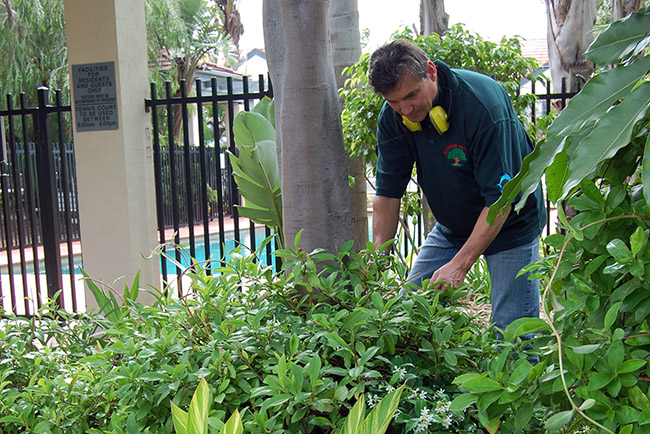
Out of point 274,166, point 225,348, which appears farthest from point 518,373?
point 274,166

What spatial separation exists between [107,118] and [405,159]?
3.04 m

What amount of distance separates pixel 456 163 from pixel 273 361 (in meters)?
1.59

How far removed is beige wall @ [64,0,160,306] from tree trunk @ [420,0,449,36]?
3.15 meters

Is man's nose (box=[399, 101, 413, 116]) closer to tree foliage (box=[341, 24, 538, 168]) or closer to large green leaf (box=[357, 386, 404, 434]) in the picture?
large green leaf (box=[357, 386, 404, 434])

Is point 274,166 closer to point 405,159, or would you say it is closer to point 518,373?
point 405,159

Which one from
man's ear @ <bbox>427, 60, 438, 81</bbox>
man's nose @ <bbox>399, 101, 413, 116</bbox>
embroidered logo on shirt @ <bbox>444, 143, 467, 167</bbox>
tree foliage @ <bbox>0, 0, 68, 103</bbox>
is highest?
tree foliage @ <bbox>0, 0, 68, 103</bbox>

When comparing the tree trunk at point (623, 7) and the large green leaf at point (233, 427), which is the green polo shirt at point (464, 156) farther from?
the tree trunk at point (623, 7)

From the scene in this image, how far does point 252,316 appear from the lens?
2096mm

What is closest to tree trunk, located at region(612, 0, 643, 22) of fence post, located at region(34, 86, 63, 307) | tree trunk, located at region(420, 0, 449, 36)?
tree trunk, located at region(420, 0, 449, 36)

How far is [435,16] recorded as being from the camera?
6.81 m

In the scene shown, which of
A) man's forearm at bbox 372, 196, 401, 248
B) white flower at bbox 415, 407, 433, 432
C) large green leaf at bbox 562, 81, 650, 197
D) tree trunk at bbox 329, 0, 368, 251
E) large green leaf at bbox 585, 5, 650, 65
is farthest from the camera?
tree trunk at bbox 329, 0, 368, 251

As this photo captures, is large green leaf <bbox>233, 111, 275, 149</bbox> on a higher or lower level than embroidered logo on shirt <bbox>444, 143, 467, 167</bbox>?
higher

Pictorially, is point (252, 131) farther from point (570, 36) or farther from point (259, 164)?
point (570, 36)

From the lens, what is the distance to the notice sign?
17.0 feet
